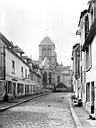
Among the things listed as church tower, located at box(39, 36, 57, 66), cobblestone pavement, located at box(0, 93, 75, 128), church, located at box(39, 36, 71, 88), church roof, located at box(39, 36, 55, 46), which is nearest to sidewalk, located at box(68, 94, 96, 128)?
cobblestone pavement, located at box(0, 93, 75, 128)

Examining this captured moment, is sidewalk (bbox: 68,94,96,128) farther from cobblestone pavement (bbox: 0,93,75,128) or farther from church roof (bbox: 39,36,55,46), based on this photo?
church roof (bbox: 39,36,55,46)

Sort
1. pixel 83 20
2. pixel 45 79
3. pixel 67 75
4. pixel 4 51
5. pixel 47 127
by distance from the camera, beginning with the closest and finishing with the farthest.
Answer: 1. pixel 47 127
2. pixel 83 20
3. pixel 4 51
4. pixel 45 79
5. pixel 67 75

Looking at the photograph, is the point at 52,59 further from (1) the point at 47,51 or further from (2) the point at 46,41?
(2) the point at 46,41

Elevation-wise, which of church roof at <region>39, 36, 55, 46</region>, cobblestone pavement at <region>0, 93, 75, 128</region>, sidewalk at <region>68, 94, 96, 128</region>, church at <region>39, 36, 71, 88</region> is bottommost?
cobblestone pavement at <region>0, 93, 75, 128</region>

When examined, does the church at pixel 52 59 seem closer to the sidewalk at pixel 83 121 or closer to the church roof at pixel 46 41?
the church roof at pixel 46 41

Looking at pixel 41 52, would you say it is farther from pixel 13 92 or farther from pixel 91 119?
pixel 91 119

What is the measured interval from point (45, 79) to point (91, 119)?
100.0m

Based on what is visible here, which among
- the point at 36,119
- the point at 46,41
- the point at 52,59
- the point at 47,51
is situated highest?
the point at 46,41

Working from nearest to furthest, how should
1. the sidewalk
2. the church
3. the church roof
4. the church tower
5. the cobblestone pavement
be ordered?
the sidewalk < the cobblestone pavement < the church < the church tower < the church roof

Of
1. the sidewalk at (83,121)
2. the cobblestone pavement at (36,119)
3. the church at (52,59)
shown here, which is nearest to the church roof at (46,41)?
the church at (52,59)

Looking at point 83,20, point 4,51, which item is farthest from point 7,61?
point 83,20

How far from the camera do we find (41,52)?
134 metres

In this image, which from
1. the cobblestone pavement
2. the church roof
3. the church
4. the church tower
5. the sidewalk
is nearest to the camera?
the sidewalk

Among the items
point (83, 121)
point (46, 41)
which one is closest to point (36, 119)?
Result: point (83, 121)
